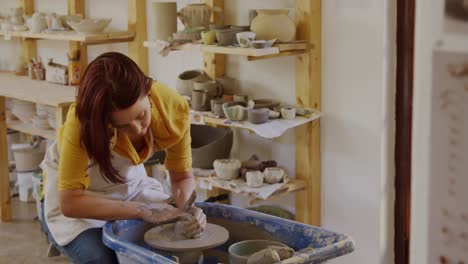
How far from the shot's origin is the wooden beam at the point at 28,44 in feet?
14.5

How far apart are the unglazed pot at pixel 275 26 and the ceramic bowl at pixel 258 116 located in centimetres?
31

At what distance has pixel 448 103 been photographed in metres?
0.43

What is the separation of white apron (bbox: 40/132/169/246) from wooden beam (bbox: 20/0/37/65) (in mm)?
2422

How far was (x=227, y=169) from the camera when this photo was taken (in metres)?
2.85

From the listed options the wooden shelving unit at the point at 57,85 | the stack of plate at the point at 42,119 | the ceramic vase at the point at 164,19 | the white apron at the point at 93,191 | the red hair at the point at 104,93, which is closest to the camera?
the red hair at the point at 104,93

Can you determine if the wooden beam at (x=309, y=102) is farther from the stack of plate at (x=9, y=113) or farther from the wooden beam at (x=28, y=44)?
the wooden beam at (x=28, y=44)

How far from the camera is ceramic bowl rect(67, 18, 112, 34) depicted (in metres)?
3.54

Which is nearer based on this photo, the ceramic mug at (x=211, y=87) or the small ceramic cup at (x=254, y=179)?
the small ceramic cup at (x=254, y=179)

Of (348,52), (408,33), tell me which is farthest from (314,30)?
(408,33)

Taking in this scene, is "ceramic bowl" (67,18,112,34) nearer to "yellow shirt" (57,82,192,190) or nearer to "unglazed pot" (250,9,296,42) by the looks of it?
"unglazed pot" (250,9,296,42)

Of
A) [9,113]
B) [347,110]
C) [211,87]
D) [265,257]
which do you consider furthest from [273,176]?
[9,113]

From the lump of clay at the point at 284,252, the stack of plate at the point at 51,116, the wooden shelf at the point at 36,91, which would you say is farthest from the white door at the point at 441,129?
the stack of plate at the point at 51,116

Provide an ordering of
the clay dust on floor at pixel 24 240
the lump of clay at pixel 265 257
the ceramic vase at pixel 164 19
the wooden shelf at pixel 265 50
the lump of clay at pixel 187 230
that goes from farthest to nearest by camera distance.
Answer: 1. the clay dust on floor at pixel 24 240
2. the ceramic vase at pixel 164 19
3. the wooden shelf at pixel 265 50
4. the lump of clay at pixel 187 230
5. the lump of clay at pixel 265 257

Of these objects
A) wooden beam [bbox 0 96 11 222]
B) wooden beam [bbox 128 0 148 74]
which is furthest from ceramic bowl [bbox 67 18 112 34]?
wooden beam [bbox 0 96 11 222]
